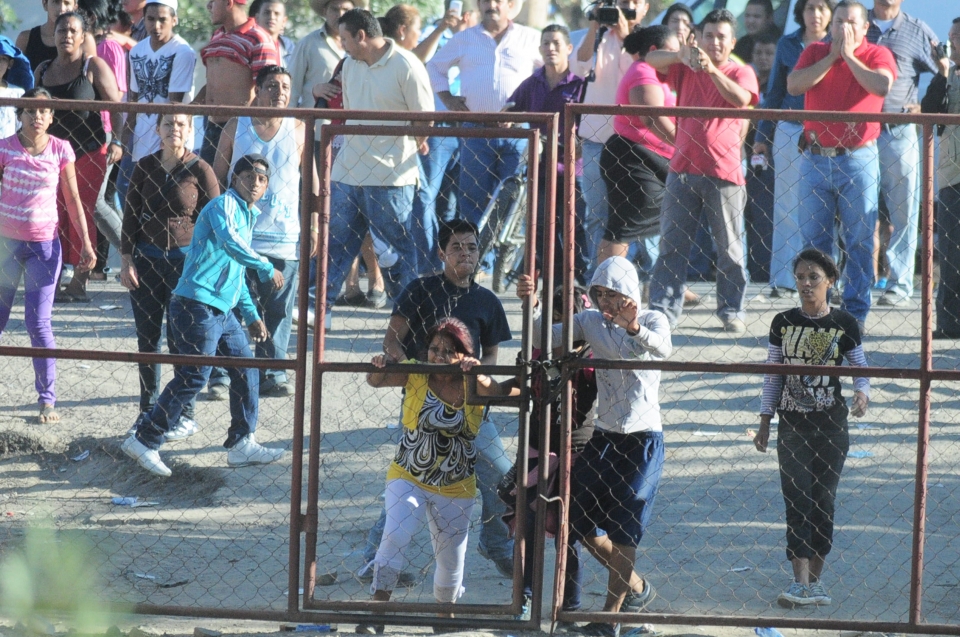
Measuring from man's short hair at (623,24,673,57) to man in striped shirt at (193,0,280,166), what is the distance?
2.41 metres

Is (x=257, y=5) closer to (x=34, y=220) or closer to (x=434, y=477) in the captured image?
(x=34, y=220)

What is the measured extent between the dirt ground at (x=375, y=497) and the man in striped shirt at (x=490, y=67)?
1.24m

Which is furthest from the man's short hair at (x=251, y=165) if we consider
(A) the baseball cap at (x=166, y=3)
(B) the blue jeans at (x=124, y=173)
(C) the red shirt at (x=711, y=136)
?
(A) the baseball cap at (x=166, y=3)

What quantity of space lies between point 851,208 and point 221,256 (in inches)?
149

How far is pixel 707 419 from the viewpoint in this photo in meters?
6.97


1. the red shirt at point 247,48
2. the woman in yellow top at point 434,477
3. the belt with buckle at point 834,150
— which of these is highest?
the red shirt at point 247,48

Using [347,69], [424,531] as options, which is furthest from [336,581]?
[347,69]

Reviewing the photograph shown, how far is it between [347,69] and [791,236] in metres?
3.05

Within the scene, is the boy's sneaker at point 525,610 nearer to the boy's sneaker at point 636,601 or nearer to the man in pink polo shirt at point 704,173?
the boy's sneaker at point 636,601

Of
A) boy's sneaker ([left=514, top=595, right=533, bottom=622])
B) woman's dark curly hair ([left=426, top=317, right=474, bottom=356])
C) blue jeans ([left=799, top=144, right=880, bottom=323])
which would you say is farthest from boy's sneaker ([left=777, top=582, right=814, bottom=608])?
blue jeans ([left=799, top=144, right=880, bottom=323])

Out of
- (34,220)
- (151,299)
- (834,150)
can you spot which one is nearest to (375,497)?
(151,299)

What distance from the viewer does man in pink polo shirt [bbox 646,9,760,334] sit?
23.0 feet

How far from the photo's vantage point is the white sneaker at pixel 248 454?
249 inches

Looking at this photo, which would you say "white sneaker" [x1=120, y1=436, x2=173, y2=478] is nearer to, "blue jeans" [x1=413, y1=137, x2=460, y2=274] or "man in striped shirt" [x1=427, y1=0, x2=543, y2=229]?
"blue jeans" [x1=413, y1=137, x2=460, y2=274]
